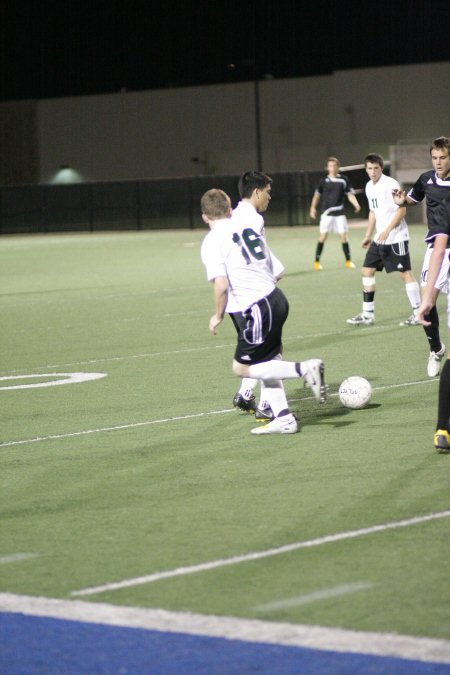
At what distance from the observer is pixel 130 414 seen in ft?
36.6

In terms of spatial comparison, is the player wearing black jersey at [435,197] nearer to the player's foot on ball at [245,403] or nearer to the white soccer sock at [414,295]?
the player's foot on ball at [245,403]

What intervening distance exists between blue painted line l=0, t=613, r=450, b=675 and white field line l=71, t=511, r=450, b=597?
1.88 feet

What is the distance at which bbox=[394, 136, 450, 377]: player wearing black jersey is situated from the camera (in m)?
10.2

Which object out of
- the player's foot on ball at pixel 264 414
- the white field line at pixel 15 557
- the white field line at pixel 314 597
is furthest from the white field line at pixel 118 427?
the white field line at pixel 314 597

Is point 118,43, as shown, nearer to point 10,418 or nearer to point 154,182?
point 154,182

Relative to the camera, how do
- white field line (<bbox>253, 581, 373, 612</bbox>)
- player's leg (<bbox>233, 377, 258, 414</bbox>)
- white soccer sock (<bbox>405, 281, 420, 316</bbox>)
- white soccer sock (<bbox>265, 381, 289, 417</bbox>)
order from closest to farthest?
white field line (<bbox>253, 581, 373, 612</bbox>)
white soccer sock (<bbox>265, 381, 289, 417</bbox>)
player's leg (<bbox>233, 377, 258, 414</bbox>)
white soccer sock (<bbox>405, 281, 420, 316</bbox>)

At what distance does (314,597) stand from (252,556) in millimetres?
761

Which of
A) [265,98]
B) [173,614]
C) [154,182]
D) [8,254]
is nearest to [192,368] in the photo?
[173,614]

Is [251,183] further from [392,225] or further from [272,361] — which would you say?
[392,225]

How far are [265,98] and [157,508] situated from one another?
207 feet

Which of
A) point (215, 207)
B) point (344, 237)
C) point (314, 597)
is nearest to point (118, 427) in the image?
point (215, 207)

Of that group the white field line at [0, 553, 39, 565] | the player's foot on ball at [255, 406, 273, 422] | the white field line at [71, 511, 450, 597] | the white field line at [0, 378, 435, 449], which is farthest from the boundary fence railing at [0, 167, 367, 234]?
the white field line at [0, 553, 39, 565]

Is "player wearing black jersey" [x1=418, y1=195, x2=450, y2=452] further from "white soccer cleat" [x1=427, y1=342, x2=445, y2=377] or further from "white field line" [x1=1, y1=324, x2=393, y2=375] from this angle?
"white field line" [x1=1, y1=324, x2=393, y2=375]

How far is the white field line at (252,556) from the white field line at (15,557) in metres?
0.70
